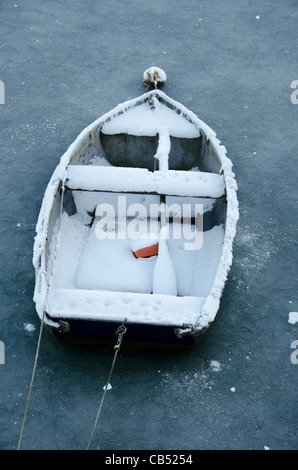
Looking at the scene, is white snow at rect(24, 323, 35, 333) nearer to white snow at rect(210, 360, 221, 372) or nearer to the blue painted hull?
the blue painted hull

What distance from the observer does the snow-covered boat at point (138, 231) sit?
13.6 ft

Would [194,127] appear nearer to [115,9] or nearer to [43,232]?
[43,232]

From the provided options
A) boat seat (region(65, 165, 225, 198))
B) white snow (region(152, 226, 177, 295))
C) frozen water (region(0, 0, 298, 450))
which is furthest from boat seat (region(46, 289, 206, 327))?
boat seat (region(65, 165, 225, 198))

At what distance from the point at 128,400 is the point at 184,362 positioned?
2.29 feet

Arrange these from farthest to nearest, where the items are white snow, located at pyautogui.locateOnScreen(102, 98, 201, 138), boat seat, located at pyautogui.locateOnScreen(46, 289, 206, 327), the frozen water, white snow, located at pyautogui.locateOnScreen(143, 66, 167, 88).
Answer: white snow, located at pyautogui.locateOnScreen(143, 66, 167, 88) → white snow, located at pyautogui.locateOnScreen(102, 98, 201, 138) → the frozen water → boat seat, located at pyautogui.locateOnScreen(46, 289, 206, 327)

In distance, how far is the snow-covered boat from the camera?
414 cm

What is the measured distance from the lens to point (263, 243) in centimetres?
586

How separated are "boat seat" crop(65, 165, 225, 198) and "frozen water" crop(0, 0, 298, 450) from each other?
1.05 metres

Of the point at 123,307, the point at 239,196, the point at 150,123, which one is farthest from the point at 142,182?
the point at 239,196

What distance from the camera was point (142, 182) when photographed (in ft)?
16.7

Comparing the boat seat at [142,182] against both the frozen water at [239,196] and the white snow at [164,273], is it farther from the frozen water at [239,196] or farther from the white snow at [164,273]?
the frozen water at [239,196]

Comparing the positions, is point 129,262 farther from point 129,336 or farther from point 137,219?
point 129,336

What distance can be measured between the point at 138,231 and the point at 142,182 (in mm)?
684
